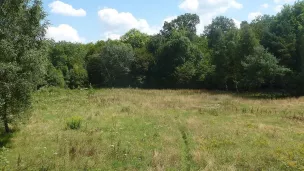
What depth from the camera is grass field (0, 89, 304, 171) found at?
39.3 feet

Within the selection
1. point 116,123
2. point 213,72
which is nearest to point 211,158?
point 116,123

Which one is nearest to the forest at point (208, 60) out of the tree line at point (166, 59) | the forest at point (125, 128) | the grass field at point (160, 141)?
the tree line at point (166, 59)

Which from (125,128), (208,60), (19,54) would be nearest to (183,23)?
(208,60)

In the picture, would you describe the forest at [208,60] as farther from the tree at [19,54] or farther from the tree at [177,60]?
the tree at [19,54]

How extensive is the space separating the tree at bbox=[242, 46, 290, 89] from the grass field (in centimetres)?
1263

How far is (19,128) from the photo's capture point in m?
18.6

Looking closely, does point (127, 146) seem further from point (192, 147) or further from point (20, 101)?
point (20, 101)

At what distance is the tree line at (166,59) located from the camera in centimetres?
1580

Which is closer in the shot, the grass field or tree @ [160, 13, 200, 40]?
the grass field

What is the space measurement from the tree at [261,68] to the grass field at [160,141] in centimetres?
1263

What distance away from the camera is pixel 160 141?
600 inches

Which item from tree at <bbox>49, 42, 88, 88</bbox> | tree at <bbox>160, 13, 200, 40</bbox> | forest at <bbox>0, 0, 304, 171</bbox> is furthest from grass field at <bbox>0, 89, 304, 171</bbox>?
tree at <bbox>160, 13, 200, 40</bbox>

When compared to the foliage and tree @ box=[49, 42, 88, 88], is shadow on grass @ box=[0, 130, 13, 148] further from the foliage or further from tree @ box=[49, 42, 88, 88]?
tree @ box=[49, 42, 88, 88]

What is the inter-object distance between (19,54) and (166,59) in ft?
136
